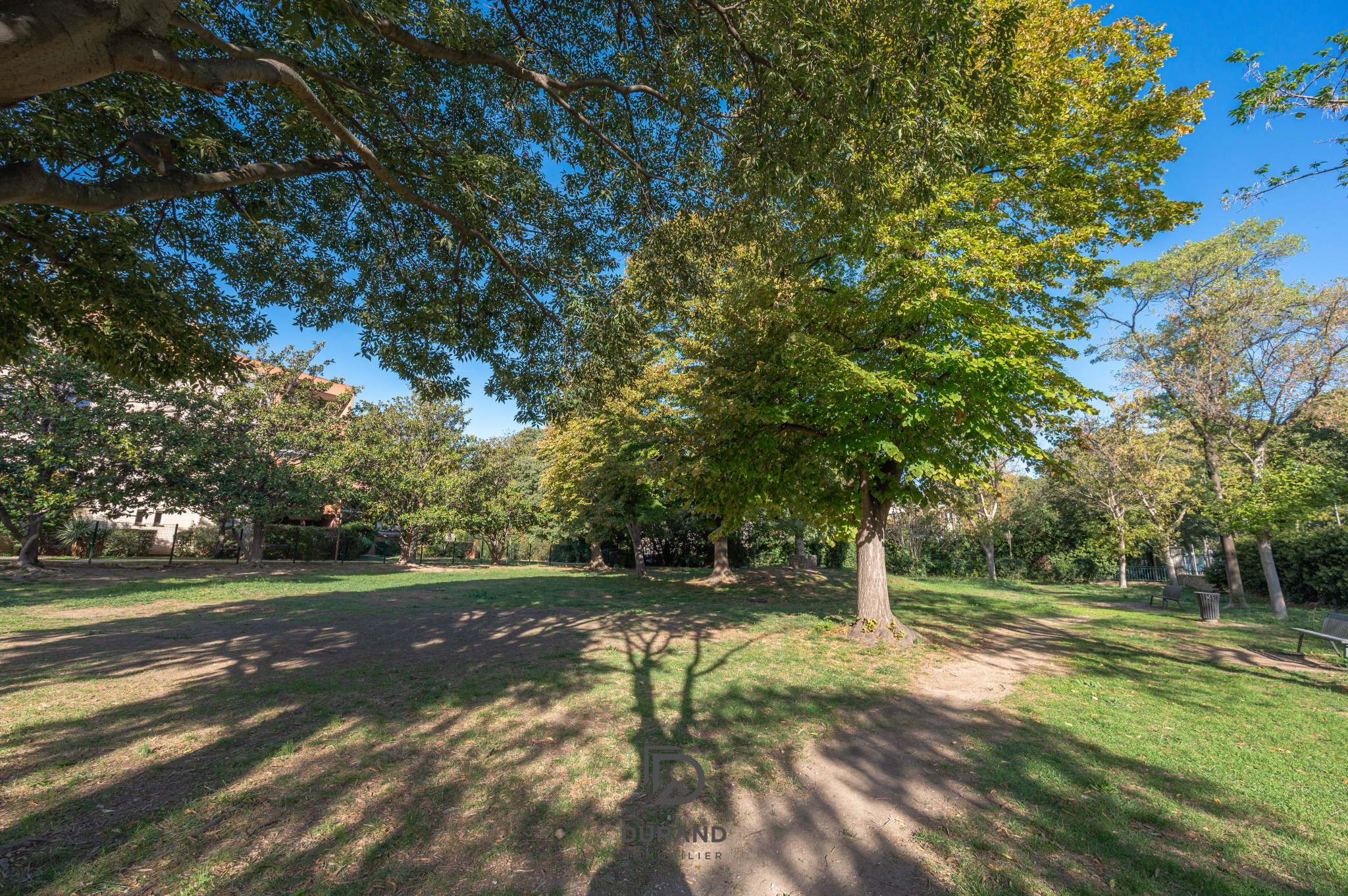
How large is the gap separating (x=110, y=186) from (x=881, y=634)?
11.4m

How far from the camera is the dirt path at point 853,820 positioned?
9.19ft

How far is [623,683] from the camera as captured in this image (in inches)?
248

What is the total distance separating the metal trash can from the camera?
39.5ft

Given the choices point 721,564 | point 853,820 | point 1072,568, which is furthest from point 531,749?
point 1072,568

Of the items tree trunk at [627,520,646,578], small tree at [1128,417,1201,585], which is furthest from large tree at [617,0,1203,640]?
small tree at [1128,417,1201,585]

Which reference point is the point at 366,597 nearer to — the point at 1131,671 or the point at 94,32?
the point at 94,32

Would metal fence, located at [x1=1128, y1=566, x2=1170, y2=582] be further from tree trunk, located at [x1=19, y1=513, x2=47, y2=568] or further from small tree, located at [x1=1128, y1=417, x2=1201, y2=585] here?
tree trunk, located at [x1=19, y1=513, x2=47, y2=568]

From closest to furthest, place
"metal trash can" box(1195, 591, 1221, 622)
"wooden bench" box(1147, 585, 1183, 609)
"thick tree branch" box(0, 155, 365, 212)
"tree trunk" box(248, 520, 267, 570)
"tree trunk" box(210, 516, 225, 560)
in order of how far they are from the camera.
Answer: "thick tree branch" box(0, 155, 365, 212), "metal trash can" box(1195, 591, 1221, 622), "wooden bench" box(1147, 585, 1183, 609), "tree trunk" box(248, 520, 267, 570), "tree trunk" box(210, 516, 225, 560)

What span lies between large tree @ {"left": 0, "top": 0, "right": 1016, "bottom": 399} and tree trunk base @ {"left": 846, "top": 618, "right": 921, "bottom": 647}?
289 inches

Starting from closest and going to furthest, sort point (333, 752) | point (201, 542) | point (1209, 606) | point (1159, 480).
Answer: point (333, 752)
point (1209, 606)
point (1159, 480)
point (201, 542)

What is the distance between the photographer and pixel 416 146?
250 inches

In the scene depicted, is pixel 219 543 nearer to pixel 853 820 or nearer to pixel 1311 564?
pixel 853 820

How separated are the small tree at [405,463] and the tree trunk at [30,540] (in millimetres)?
7726

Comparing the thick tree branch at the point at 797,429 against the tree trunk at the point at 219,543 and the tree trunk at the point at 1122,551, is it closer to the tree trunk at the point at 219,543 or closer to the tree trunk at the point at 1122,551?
the tree trunk at the point at 1122,551
